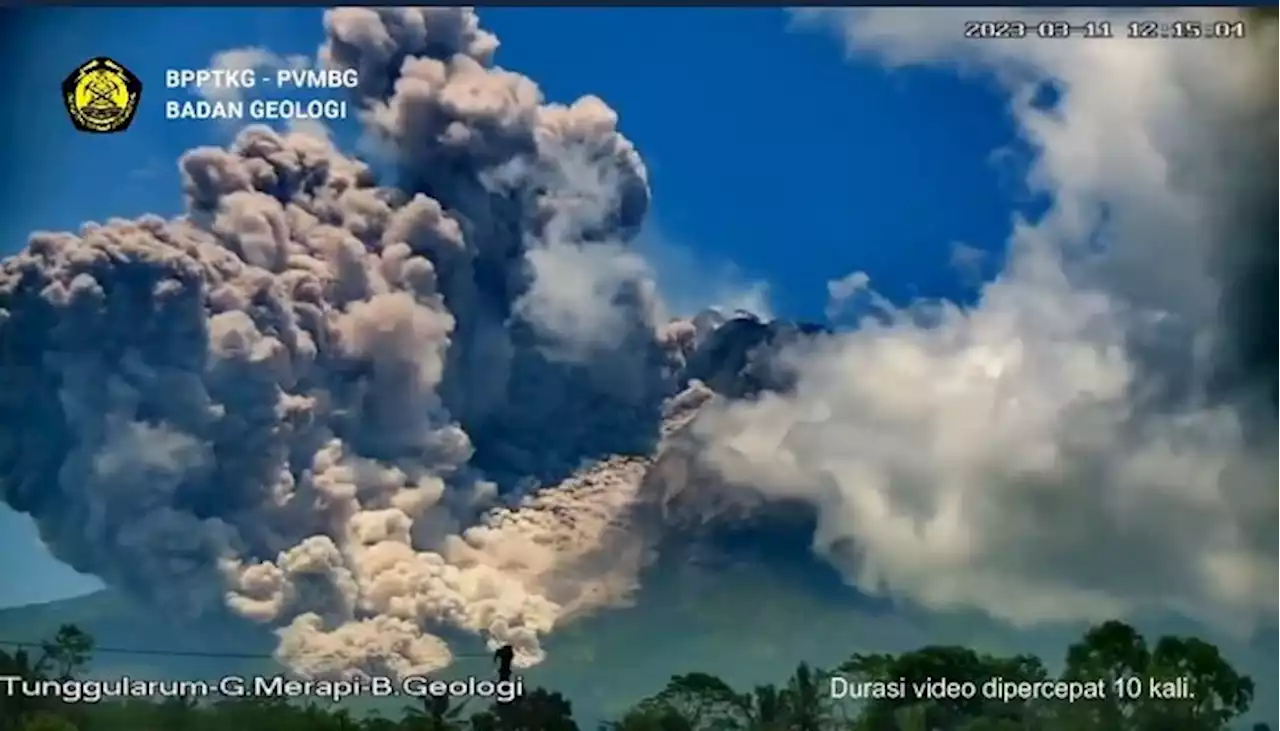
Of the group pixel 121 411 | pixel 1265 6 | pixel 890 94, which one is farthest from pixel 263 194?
pixel 1265 6

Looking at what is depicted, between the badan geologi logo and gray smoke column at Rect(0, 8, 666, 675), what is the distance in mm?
140

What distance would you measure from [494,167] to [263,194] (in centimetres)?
38

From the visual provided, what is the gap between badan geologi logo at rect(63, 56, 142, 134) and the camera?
2.64 metres

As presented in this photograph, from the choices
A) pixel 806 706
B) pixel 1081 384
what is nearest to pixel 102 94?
pixel 806 706

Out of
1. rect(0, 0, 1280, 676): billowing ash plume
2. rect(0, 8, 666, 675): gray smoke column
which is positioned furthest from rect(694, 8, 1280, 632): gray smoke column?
rect(0, 8, 666, 675): gray smoke column

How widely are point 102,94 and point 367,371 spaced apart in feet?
2.07

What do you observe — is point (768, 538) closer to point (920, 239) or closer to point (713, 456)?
point (713, 456)

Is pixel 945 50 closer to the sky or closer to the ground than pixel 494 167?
closer to the sky

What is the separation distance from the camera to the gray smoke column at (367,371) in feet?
8.50

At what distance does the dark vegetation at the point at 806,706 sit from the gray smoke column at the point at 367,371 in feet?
0.32

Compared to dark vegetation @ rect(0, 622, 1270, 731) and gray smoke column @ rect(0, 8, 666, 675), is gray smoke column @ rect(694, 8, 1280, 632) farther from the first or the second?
gray smoke column @ rect(0, 8, 666, 675)

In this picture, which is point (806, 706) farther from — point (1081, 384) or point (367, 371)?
point (367, 371)

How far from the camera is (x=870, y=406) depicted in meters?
2.64

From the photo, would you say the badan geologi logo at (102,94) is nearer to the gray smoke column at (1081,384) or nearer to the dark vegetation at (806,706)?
the dark vegetation at (806,706)
